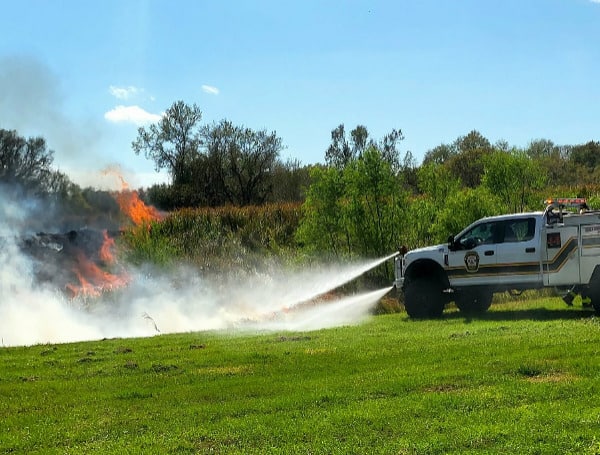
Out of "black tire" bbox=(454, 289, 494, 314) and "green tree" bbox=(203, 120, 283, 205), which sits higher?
"green tree" bbox=(203, 120, 283, 205)

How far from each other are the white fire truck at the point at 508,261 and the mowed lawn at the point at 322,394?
4.45 ft

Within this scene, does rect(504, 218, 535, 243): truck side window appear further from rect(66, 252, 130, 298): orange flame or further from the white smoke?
rect(66, 252, 130, 298): orange flame

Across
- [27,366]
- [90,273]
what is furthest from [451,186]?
[27,366]

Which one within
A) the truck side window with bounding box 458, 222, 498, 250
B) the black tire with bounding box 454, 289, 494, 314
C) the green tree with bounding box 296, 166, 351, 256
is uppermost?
the green tree with bounding box 296, 166, 351, 256

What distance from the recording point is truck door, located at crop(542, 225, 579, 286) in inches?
586

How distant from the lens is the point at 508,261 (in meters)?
15.9

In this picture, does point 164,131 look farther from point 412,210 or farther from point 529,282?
point 529,282

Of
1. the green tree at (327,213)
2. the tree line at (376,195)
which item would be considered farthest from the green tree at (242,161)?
the green tree at (327,213)

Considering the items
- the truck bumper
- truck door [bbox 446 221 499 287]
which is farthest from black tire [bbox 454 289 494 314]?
the truck bumper

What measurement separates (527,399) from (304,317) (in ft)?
40.6

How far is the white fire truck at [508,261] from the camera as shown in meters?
14.8

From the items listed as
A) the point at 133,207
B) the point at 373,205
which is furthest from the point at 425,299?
the point at 133,207

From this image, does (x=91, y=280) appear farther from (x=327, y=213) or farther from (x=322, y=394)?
(x=322, y=394)

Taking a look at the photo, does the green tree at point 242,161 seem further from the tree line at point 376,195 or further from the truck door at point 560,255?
the truck door at point 560,255
